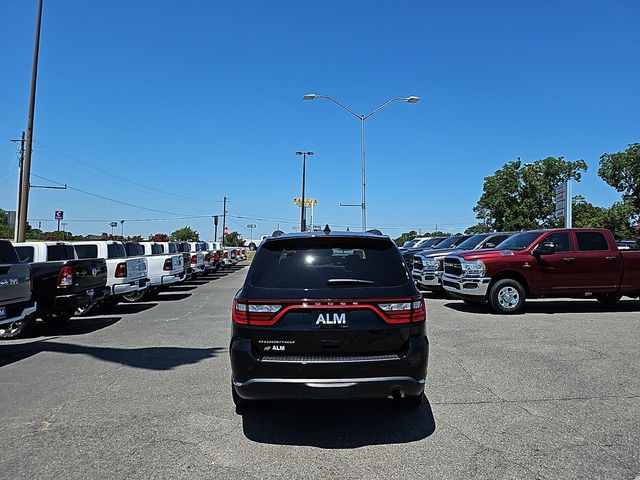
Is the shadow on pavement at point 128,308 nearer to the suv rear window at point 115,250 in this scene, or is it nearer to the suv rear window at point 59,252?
the suv rear window at point 115,250

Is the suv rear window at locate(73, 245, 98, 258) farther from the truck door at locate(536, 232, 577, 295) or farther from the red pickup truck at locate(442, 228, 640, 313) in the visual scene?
the truck door at locate(536, 232, 577, 295)

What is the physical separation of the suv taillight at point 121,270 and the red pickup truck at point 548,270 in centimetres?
793

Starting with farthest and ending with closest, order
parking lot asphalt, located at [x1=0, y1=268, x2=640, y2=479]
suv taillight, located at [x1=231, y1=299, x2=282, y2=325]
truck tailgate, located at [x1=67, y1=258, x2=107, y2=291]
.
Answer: truck tailgate, located at [x1=67, y1=258, x2=107, y2=291], suv taillight, located at [x1=231, y1=299, x2=282, y2=325], parking lot asphalt, located at [x1=0, y1=268, x2=640, y2=479]

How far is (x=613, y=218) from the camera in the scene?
131 ft

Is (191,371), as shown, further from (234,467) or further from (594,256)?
(594,256)

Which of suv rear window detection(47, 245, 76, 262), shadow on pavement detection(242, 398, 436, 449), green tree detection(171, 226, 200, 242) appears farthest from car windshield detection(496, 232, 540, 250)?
green tree detection(171, 226, 200, 242)

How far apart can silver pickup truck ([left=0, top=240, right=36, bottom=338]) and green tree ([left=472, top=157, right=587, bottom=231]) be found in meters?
43.3

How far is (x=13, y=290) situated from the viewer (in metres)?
7.79

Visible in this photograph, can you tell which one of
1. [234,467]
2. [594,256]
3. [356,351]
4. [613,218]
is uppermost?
[613,218]

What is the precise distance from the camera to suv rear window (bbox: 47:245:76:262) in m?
11.3

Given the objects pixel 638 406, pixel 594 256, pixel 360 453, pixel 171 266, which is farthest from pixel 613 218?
pixel 360 453

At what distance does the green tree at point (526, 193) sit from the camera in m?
45.8

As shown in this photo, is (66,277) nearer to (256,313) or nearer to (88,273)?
(88,273)

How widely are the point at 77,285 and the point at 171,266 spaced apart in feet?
19.5
